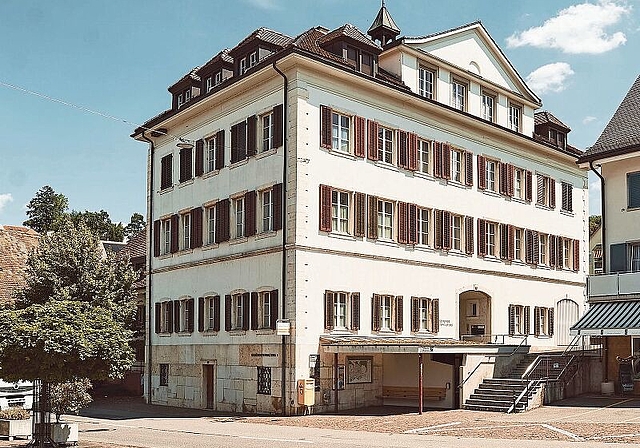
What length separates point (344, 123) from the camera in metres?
35.9

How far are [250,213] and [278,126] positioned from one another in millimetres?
3723

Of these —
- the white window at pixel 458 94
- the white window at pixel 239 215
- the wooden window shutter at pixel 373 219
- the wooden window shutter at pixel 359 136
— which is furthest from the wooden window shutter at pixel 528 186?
the white window at pixel 239 215

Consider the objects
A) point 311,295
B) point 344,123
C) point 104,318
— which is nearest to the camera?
point 104,318

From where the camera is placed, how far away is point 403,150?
125ft

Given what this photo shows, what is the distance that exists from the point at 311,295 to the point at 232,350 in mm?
4924

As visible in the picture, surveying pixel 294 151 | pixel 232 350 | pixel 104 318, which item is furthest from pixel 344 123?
pixel 104 318

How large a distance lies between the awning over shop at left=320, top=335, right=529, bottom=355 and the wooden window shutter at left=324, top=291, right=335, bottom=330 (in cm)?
47

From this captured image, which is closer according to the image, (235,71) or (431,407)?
(431,407)

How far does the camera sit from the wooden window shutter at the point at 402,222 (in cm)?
3766

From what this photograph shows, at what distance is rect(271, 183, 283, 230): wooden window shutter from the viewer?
34.4 m

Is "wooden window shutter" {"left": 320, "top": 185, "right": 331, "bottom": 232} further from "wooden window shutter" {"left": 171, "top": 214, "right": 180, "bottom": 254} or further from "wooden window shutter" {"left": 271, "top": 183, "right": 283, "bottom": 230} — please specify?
"wooden window shutter" {"left": 171, "top": 214, "right": 180, "bottom": 254}

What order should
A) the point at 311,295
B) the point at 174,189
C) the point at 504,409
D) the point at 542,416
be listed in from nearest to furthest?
the point at 542,416 < the point at 504,409 < the point at 311,295 < the point at 174,189

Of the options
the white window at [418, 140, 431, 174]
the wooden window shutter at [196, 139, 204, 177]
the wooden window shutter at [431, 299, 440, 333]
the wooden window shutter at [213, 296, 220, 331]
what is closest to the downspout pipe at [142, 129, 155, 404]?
the wooden window shutter at [196, 139, 204, 177]

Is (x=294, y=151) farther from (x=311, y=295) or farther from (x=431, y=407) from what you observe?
(x=431, y=407)
